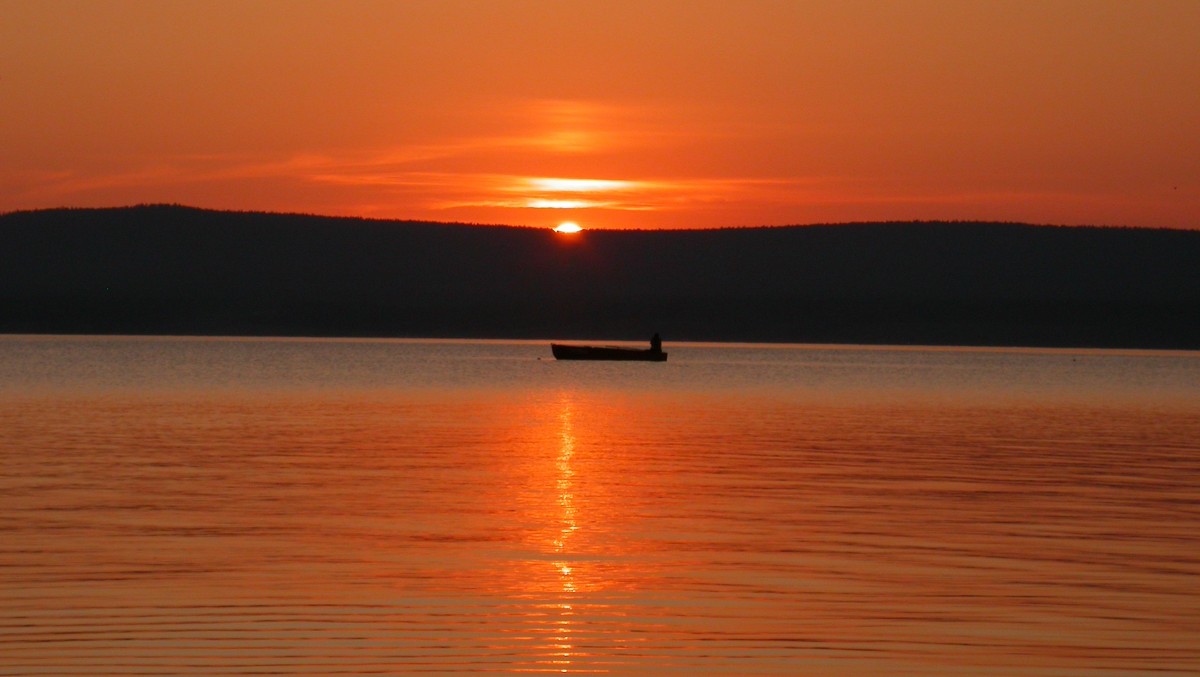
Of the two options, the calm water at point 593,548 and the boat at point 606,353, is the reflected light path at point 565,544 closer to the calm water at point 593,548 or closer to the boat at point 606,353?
the calm water at point 593,548

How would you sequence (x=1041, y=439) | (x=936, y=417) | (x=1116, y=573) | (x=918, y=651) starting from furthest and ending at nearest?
(x=936, y=417)
(x=1041, y=439)
(x=1116, y=573)
(x=918, y=651)

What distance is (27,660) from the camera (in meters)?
13.8

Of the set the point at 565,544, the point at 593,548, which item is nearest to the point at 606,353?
the point at 565,544

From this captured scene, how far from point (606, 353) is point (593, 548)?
109886 mm

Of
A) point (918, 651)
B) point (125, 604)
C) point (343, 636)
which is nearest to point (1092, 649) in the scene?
point (918, 651)

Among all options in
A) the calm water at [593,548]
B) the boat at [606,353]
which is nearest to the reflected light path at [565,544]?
the calm water at [593,548]

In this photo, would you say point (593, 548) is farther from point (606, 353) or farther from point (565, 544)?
point (606, 353)

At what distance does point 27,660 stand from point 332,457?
20.2 metres

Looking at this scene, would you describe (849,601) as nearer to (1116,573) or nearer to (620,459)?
(1116,573)

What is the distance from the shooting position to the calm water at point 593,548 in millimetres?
14648

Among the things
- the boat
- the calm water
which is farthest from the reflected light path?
the boat

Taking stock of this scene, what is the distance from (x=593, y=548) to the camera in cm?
2088

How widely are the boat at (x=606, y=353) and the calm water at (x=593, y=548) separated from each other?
82024 mm

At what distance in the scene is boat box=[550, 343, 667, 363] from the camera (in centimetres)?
12862
